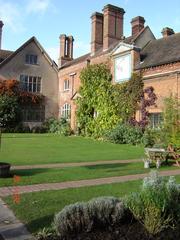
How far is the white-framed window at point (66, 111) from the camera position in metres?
37.8

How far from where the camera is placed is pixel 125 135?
78.6 ft

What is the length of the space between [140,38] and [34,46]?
14.7 m

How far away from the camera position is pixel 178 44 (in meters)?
26.1

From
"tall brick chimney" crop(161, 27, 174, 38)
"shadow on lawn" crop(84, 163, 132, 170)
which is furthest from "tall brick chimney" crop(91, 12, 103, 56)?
"shadow on lawn" crop(84, 163, 132, 170)

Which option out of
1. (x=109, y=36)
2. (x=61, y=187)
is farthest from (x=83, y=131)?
(x=61, y=187)

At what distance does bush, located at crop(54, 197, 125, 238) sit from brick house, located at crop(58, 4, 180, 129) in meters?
18.7

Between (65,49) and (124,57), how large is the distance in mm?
16667

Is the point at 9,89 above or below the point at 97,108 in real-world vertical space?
above

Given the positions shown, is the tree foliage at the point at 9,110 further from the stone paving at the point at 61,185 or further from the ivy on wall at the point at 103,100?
the stone paving at the point at 61,185

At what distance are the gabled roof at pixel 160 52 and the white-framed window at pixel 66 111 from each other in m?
12.1

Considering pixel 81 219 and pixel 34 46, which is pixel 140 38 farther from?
pixel 81 219

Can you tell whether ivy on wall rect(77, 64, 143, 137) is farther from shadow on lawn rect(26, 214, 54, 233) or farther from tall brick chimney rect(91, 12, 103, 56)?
shadow on lawn rect(26, 214, 54, 233)

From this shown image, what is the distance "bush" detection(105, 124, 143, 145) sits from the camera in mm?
23266

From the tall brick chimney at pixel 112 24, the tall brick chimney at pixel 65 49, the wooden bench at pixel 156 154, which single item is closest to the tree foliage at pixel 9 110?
the tall brick chimney at pixel 65 49
